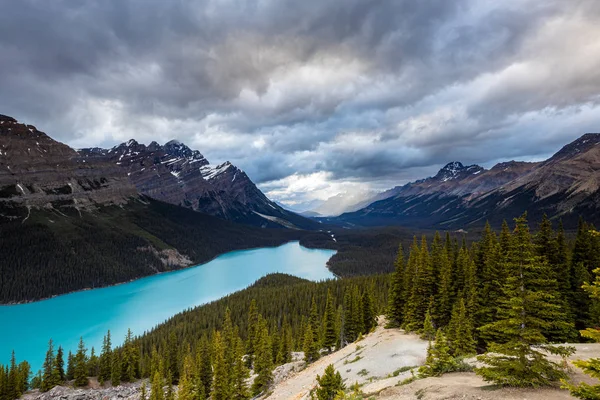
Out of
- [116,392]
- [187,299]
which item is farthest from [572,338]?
[187,299]

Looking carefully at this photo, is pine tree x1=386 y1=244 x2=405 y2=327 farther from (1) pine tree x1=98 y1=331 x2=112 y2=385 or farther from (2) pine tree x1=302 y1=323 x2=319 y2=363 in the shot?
(1) pine tree x1=98 y1=331 x2=112 y2=385

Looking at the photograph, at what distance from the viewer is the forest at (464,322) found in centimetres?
1538

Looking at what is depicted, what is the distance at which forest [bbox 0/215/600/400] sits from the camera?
1538 centimetres

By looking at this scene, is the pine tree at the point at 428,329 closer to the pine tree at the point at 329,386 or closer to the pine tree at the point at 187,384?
the pine tree at the point at 329,386

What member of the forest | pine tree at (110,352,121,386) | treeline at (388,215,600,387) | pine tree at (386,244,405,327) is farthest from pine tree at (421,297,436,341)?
pine tree at (110,352,121,386)

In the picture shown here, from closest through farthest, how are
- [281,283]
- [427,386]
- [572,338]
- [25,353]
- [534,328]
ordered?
[534,328] → [427,386] → [572,338] → [25,353] → [281,283]

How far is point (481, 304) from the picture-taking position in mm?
41844

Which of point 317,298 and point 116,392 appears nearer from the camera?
point 116,392

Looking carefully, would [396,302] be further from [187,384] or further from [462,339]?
[187,384]

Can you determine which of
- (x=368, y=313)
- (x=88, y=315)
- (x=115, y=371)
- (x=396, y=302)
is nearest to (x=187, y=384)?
(x=396, y=302)

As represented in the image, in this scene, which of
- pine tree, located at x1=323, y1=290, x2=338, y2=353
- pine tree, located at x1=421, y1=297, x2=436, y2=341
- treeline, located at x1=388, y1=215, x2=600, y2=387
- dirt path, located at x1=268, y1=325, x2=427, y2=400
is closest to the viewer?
treeline, located at x1=388, y1=215, x2=600, y2=387

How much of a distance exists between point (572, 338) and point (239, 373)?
38571 mm

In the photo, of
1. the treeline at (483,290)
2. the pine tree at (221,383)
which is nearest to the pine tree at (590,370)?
the treeline at (483,290)

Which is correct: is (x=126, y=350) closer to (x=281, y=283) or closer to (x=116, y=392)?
(x=116, y=392)
